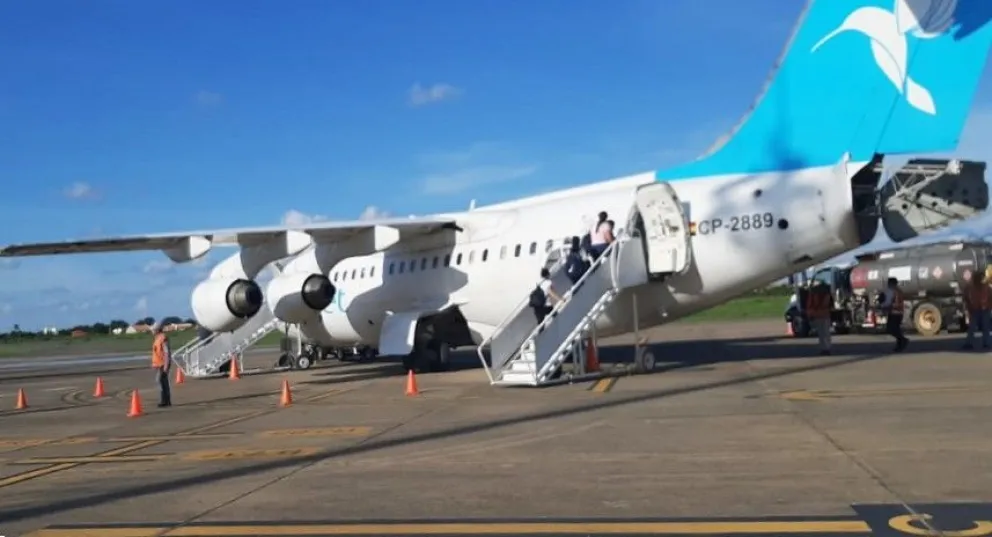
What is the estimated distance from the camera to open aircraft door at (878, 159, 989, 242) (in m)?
16.6

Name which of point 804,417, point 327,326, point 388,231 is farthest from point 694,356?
point 804,417

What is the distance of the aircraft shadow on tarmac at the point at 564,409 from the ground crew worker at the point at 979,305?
1.16m

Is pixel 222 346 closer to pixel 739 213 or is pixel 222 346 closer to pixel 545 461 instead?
pixel 739 213

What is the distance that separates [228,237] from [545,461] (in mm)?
15117

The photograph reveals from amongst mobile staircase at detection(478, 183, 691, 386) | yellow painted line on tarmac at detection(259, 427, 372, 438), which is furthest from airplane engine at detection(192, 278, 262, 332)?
yellow painted line on tarmac at detection(259, 427, 372, 438)

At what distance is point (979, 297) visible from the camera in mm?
21094

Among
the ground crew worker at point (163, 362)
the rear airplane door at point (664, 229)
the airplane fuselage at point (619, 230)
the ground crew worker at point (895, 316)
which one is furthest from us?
the ground crew worker at point (895, 316)

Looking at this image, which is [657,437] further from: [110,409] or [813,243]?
[110,409]

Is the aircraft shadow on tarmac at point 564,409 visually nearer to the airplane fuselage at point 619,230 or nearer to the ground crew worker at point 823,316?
the ground crew worker at point 823,316

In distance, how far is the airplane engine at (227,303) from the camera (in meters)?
22.8

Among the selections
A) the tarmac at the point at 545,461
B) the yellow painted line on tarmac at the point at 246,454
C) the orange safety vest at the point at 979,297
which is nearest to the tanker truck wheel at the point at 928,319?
the orange safety vest at the point at 979,297

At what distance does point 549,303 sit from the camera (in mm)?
18359

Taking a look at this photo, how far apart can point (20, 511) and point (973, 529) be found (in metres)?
7.00

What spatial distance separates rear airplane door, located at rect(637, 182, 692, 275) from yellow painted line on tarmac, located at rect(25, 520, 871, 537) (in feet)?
40.3
